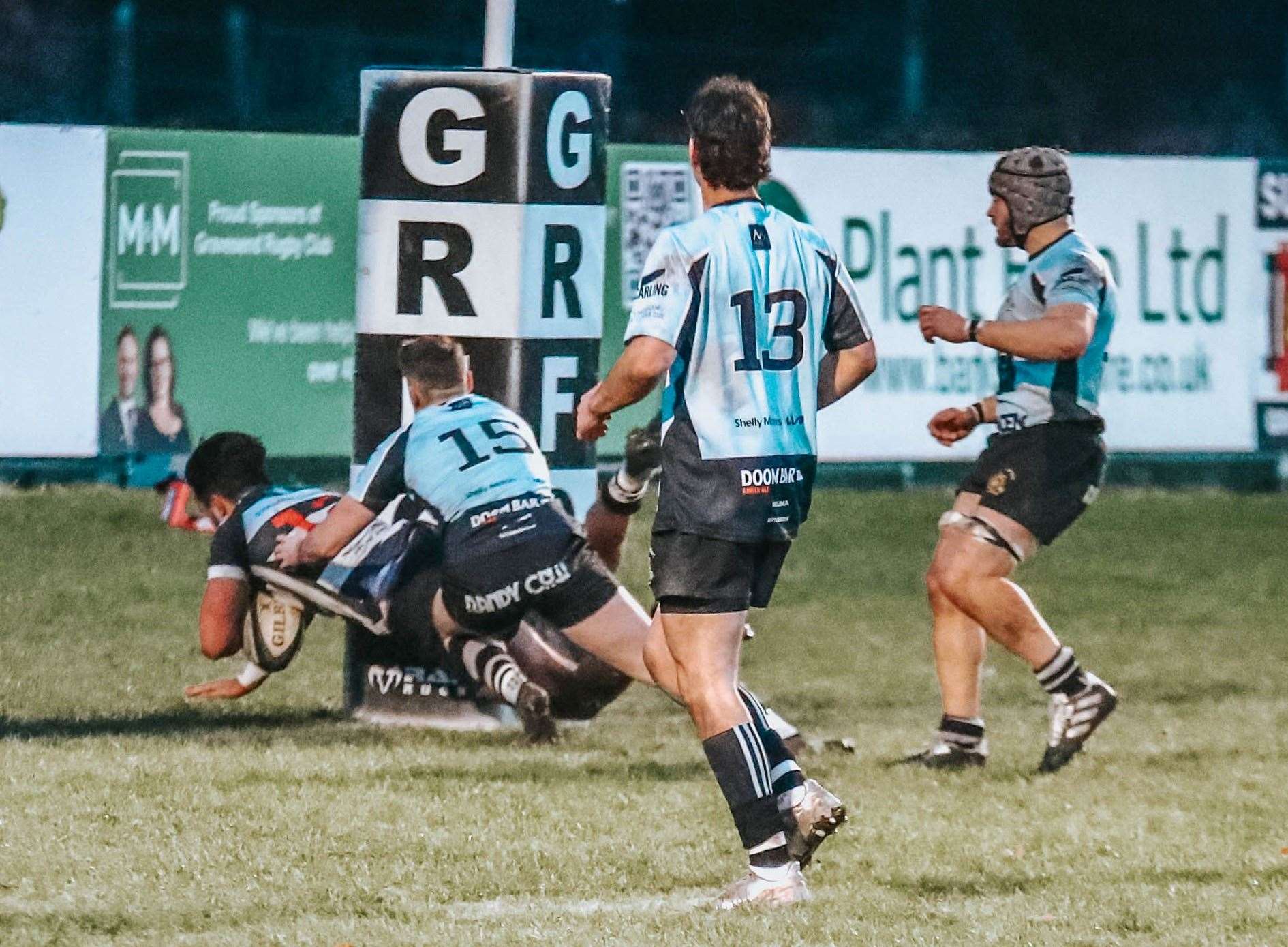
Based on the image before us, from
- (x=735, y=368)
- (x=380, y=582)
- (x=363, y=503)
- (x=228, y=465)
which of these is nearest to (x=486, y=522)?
(x=363, y=503)

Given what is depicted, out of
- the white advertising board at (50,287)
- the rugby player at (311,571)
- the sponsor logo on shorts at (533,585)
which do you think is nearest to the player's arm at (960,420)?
the rugby player at (311,571)

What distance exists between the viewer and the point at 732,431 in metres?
5.73

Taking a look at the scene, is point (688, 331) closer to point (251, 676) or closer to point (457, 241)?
point (457, 241)

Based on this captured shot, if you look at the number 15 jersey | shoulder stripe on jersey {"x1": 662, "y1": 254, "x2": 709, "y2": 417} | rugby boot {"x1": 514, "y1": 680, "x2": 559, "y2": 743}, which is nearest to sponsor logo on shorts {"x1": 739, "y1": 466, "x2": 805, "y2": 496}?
the number 15 jersey

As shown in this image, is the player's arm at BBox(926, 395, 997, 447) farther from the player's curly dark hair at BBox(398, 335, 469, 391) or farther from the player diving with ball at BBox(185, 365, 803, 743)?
the player's curly dark hair at BBox(398, 335, 469, 391)

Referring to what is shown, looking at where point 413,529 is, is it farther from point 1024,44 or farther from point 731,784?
point 1024,44

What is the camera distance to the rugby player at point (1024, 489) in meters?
7.77

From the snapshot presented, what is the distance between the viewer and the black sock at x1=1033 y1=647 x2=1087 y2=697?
7.86 metres

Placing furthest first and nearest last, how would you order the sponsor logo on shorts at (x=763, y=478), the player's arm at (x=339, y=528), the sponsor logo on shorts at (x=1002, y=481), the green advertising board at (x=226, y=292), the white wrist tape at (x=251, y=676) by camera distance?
the green advertising board at (x=226, y=292) → the white wrist tape at (x=251, y=676) → the sponsor logo on shorts at (x=1002, y=481) → the player's arm at (x=339, y=528) → the sponsor logo on shorts at (x=763, y=478)

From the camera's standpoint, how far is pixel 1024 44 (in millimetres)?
22797

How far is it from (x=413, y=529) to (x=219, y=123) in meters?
5.99

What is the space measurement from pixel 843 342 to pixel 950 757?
2.28 metres

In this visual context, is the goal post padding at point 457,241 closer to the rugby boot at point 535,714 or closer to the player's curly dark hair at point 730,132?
the rugby boot at point 535,714

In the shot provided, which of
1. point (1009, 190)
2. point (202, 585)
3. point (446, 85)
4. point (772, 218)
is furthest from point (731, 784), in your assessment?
point (202, 585)
